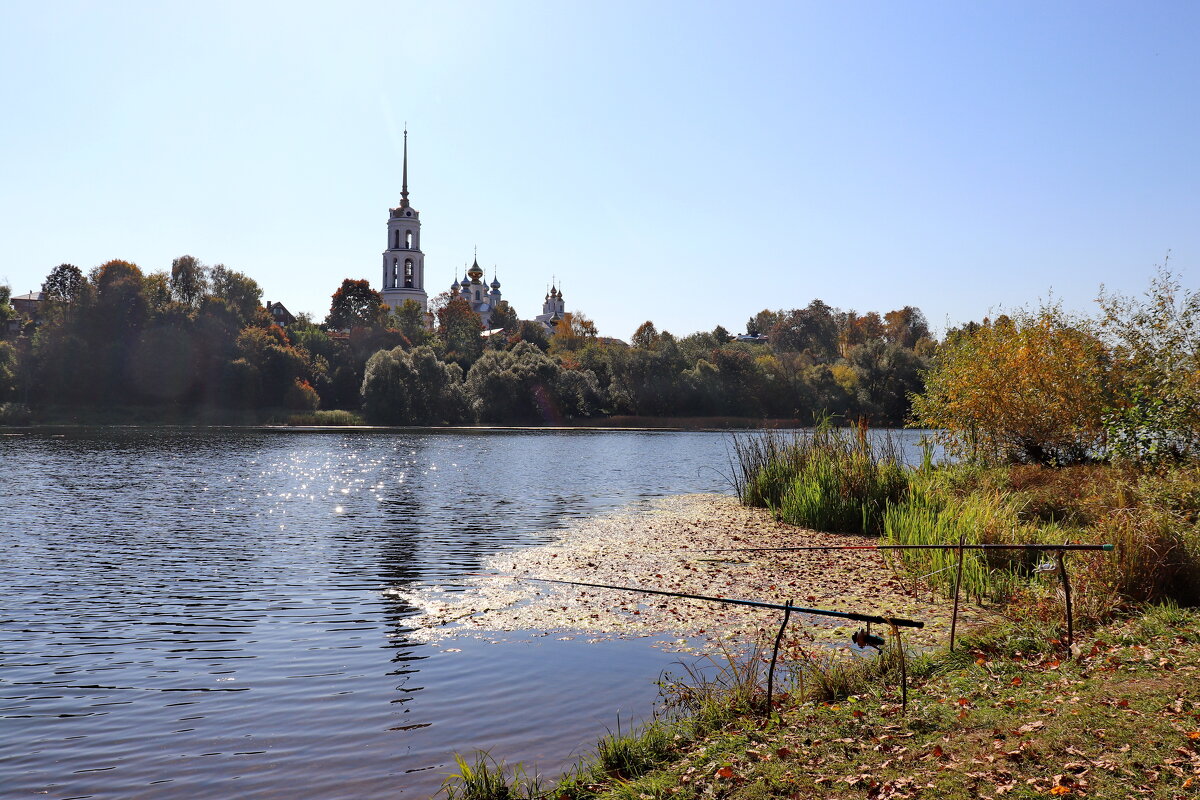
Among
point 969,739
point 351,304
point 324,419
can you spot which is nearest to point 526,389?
point 324,419

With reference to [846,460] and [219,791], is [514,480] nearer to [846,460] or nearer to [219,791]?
[846,460]

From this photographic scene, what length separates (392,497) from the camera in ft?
97.7

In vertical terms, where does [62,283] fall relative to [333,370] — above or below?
above

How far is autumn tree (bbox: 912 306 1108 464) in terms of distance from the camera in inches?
963

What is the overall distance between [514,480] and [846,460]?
17.6 m

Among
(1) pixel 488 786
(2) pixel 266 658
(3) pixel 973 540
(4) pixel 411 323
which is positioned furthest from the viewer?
(4) pixel 411 323

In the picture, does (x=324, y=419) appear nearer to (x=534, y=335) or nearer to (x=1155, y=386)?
(x=534, y=335)

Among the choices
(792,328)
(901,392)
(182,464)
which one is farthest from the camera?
(792,328)

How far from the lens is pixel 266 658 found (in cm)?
1088

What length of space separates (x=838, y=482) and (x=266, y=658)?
46.6ft

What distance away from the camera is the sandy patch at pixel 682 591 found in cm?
1195

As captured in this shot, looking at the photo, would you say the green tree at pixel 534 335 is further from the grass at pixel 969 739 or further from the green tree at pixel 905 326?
the grass at pixel 969 739

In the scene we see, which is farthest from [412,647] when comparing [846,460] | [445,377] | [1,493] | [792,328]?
→ [792,328]

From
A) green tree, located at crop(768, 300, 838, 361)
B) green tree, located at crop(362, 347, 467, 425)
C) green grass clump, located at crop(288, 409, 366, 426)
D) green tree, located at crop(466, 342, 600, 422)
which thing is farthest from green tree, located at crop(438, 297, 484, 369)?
green tree, located at crop(768, 300, 838, 361)
